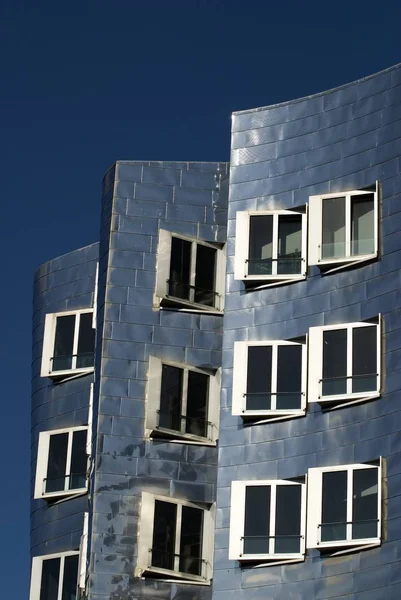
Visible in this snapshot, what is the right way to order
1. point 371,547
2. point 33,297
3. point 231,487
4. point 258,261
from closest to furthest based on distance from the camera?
point 371,547 < point 231,487 < point 258,261 < point 33,297

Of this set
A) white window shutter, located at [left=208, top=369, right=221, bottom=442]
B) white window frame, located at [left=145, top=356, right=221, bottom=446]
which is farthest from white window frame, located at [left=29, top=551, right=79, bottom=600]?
white window shutter, located at [left=208, top=369, right=221, bottom=442]

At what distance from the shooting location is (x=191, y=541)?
40969 millimetres

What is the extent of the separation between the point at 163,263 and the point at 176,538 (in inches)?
302

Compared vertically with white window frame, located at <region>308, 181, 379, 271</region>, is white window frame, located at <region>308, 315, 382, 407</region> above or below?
below

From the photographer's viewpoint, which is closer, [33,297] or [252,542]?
[252,542]

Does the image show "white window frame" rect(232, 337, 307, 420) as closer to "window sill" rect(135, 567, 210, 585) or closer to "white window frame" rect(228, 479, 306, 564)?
"white window frame" rect(228, 479, 306, 564)

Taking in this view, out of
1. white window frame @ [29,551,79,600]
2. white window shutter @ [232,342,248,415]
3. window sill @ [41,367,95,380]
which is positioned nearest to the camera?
white window shutter @ [232,342,248,415]

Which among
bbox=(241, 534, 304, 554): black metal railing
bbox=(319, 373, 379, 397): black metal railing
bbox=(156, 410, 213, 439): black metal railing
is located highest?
bbox=(319, 373, 379, 397): black metal railing

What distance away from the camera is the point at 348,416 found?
37.9m

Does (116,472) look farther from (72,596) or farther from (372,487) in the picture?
(372,487)

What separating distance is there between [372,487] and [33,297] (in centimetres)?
1711

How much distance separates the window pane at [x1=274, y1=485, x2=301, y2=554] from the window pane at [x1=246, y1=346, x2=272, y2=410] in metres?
2.37

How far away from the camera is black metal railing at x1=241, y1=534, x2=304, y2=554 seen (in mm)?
37406

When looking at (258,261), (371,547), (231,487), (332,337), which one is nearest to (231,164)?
(258,261)
